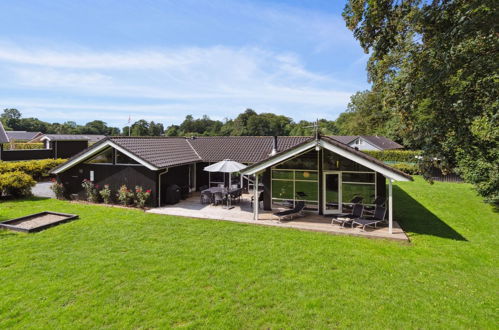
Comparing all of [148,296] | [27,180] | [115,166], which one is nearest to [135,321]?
[148,296]

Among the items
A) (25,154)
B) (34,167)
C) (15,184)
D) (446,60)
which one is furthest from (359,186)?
(25,154)

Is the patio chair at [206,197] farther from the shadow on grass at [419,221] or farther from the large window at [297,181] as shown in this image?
the shadow on grass at [419,221]

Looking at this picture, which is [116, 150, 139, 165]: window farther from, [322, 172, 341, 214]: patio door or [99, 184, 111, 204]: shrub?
[322, 172, 341, 214]: patio door

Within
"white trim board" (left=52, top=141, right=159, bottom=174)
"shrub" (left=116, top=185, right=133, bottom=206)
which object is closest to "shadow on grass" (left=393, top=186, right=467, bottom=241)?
"white trim board" (left=52, top=141, right=159, bottom=174)

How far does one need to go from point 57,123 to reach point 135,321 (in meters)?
139

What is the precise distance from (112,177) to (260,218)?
8.72 m

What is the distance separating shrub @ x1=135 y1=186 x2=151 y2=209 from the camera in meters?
13.8

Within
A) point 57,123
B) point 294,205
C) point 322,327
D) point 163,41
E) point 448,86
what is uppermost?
point 57,123

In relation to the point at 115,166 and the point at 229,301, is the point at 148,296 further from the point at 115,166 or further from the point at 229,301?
the point at 115,166

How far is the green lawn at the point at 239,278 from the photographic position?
17.2 ft

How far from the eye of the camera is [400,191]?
67.1 feet

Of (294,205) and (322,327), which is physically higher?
(294,205)

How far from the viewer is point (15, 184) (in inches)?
610

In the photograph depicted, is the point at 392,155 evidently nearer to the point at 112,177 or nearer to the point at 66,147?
the point at 112,177
